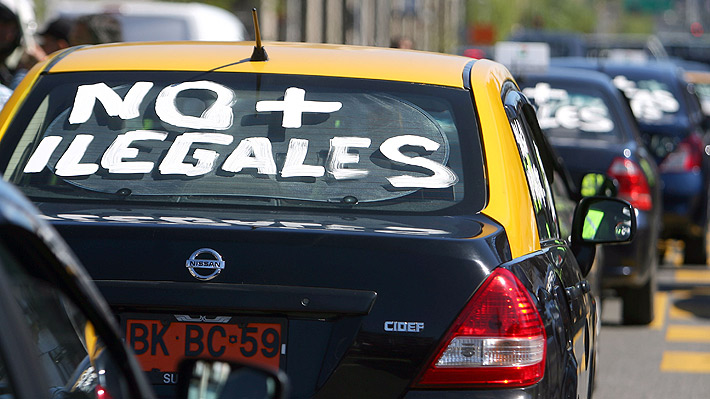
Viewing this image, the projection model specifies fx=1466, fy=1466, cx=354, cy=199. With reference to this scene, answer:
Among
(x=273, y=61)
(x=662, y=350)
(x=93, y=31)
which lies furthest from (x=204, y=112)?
(x=93, y=31)

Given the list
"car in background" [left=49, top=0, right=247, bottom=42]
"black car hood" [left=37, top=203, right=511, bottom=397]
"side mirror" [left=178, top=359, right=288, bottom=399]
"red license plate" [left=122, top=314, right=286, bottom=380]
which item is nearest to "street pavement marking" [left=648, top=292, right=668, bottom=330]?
"car in background" [left=49, top=0, right=247, bottom=42]

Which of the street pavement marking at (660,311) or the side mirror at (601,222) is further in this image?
the street pavement marking at (660,311)

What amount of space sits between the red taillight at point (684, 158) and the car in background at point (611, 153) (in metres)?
1.80

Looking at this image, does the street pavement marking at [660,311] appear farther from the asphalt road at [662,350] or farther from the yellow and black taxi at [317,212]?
the yellow and black taxi at [317,212]

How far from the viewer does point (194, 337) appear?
11.4 ft

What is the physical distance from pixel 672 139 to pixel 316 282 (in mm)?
9078

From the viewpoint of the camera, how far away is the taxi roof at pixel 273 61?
4254 mm

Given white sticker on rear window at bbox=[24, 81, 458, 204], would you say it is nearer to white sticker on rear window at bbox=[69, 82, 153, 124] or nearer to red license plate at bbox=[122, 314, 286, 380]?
white sticker on rear window at bbox=[69, 82, 153, 124]

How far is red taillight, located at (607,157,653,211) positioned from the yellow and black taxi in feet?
14.7

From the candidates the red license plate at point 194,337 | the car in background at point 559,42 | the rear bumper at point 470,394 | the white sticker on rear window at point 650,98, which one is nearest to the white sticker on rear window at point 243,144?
the red license plate at point 194,337

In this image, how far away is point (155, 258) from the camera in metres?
3.47

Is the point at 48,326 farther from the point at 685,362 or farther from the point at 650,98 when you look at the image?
the point at 650,98

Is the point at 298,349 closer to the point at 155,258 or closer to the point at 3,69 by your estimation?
the point at 155,258

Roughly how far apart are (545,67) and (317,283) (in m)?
9.01
